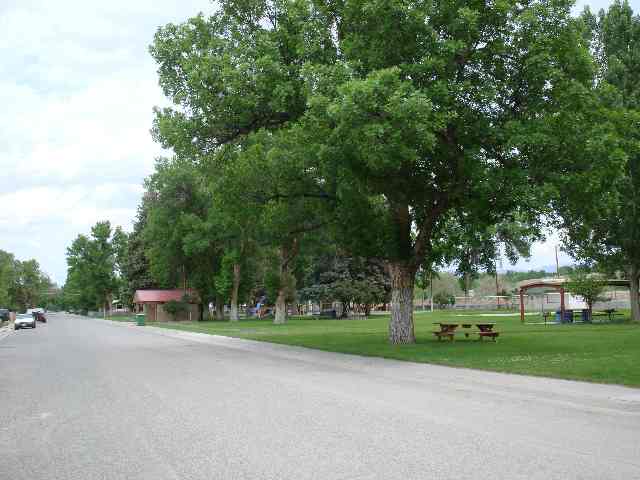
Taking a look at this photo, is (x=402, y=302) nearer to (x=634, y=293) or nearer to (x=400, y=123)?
(x=400, y=123)

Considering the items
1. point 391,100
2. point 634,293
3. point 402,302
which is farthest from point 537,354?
point 634,293

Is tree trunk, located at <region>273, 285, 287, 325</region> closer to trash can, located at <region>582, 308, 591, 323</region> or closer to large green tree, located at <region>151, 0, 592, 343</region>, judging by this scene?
trash can, located at <region>582, 308, 591, 323</region>

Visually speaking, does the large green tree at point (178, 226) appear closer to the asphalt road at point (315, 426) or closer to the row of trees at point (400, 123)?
Result: the row of trees at point (400, 123)

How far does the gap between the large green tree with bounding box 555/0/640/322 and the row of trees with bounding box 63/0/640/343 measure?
12cm

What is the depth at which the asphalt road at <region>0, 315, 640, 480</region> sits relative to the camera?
6523 mm

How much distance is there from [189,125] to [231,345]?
30.5 feet

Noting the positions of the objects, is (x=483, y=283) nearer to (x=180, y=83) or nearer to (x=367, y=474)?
(x=180, y=83)

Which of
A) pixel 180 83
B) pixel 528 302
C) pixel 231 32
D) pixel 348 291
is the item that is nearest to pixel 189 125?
pixel 180 83

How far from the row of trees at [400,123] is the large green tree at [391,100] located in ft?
0.20

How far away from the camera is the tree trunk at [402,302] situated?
23.4m

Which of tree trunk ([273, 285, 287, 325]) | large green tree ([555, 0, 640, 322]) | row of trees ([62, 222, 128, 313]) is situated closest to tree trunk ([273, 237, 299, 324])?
tree trunk ([273, 285, 287, 325])

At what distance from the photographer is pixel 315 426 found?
8695mm

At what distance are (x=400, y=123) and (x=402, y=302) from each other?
28.3 feet

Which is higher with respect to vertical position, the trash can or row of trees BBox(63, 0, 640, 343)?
row of trees BBox(63, 0, 640, 343)
